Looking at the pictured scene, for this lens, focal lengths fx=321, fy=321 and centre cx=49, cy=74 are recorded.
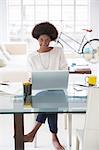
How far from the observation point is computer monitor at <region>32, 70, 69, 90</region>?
253 cm

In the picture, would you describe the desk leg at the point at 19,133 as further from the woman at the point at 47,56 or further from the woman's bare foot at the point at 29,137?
the woman at the point at 47,56

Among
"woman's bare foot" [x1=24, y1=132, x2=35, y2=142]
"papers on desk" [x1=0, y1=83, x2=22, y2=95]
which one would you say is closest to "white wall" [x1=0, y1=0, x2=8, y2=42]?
"papers on desk" [x1=0, y1=83, x2=22, y2=95]

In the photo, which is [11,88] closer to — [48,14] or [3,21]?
[3,21]

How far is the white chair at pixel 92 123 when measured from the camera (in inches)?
73.4

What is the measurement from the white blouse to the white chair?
3.95ft

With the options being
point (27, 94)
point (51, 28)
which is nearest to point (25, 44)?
point (51, 28)

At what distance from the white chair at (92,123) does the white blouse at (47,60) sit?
120cm

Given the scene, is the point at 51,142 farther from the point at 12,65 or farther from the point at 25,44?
the point at 25,44

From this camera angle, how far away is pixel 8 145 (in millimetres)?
3213

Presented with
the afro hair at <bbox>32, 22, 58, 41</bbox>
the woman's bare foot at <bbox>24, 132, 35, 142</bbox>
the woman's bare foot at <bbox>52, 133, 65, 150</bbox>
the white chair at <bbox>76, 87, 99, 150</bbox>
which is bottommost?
the woman's bare foot at <bbox>52, 133, 65, 150</bbox>

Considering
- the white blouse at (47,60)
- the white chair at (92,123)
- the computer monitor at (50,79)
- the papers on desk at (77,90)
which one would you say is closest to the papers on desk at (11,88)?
the computer monitor at (50,79)

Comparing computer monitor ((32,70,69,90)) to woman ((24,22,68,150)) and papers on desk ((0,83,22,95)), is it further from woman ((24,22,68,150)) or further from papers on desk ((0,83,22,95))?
woman ((24,22,68,150))

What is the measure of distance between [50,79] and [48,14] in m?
4.87

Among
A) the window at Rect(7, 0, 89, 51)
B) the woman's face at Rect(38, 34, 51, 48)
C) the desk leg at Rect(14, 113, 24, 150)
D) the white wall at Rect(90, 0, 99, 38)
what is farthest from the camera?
the window at Rect(7, 0, 89, 51)
